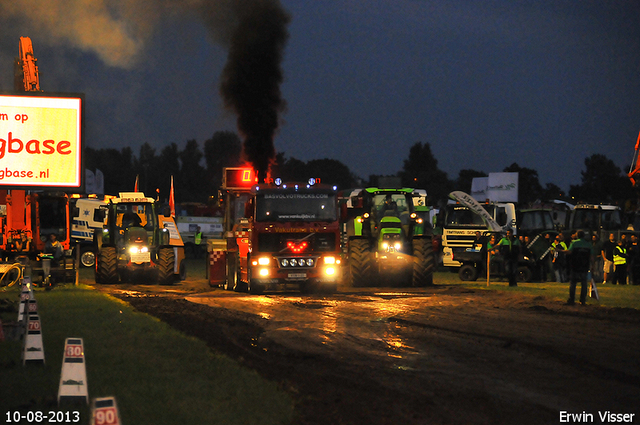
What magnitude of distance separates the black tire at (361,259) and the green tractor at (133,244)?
6544 millimetres

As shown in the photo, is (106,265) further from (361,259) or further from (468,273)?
(468,273)

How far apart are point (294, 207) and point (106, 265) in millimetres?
8312

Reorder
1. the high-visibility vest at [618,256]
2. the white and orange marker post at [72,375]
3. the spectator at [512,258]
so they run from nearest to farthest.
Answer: the white and orange marker post at [72,375], the spectator at [512,258], the high-visibility vest at [618,256]

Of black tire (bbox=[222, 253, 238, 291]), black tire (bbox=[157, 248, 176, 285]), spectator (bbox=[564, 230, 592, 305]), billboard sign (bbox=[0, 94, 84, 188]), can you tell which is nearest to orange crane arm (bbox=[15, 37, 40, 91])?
black tire (bbox=[157, 248, 176, 285])

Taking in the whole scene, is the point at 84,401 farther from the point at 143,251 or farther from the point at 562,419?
the point at 143,251

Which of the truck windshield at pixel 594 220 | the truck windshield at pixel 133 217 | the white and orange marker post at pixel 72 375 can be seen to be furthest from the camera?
the truck windshield at pixel 594 220

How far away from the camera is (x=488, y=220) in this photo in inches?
1212

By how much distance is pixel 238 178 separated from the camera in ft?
80.0

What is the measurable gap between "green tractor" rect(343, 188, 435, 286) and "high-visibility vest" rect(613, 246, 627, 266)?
268 inches

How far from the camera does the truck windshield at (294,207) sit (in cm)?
2105

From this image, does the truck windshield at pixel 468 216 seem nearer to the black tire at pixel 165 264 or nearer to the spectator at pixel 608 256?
the spectator at pixel 608 256

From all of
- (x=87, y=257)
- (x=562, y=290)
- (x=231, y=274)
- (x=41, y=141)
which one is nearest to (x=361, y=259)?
(x=231, y=274)

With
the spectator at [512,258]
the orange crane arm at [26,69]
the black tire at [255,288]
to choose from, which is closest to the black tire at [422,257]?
the spectator at [512,258]

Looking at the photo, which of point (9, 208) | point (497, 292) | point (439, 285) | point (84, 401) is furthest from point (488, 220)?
point (84, 401)
